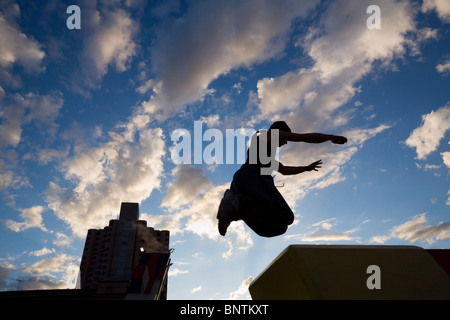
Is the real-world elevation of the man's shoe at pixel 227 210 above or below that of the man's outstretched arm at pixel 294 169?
below

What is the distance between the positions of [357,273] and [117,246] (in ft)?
292

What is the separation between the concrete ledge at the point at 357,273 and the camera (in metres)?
1.84

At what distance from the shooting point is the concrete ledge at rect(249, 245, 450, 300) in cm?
184

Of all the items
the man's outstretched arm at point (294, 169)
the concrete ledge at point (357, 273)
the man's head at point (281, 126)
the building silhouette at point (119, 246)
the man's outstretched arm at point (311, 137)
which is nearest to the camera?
the concrete ledge at point (357, 273)

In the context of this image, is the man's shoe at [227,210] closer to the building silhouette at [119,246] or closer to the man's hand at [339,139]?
the man's hand at [339,139]

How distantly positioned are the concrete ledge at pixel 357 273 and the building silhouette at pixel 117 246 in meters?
81.3

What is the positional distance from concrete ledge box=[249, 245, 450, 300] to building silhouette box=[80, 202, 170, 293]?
8134 centimetres

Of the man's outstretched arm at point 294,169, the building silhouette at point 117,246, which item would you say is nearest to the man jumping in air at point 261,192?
the man's outstretched arm at point 294,169

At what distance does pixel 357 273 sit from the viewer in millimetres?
1963

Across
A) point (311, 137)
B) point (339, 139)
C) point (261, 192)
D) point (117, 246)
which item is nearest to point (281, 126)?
point (311, 137)

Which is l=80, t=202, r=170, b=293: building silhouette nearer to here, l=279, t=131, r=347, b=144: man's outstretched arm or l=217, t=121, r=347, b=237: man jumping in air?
l=217, t=121, r=347, b=237: man jumping in air
